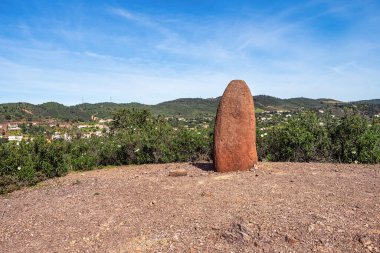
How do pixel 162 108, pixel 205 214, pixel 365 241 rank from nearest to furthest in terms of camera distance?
pixel 365 241 → pixel 205 214 → pixel 162 108

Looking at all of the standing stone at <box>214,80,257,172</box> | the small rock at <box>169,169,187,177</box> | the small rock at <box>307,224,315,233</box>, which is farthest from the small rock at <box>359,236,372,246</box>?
the small rock at <box>169,169,187,177</box>

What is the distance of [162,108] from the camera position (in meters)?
104

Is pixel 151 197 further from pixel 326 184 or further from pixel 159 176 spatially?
pixel 326 184

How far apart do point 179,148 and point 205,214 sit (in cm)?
887

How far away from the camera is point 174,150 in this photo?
15891mm

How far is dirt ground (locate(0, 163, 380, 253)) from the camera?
5863mm

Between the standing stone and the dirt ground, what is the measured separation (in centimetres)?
61

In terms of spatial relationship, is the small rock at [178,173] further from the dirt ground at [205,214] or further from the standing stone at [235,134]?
the standing stone at [235,134]

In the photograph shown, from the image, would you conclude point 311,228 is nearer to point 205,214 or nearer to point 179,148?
point 205,214

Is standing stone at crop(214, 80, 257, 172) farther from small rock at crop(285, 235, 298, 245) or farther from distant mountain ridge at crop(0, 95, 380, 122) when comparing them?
distant mountain ridge at crop(0, 95, 380, 122)

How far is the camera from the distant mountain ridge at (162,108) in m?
77.6

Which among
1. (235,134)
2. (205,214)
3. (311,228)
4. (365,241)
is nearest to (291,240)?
(311,228)

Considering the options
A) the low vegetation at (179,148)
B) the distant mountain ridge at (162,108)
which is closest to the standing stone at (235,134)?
the low vegetation at (179,148)

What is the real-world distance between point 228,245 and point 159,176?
5.58 meters
